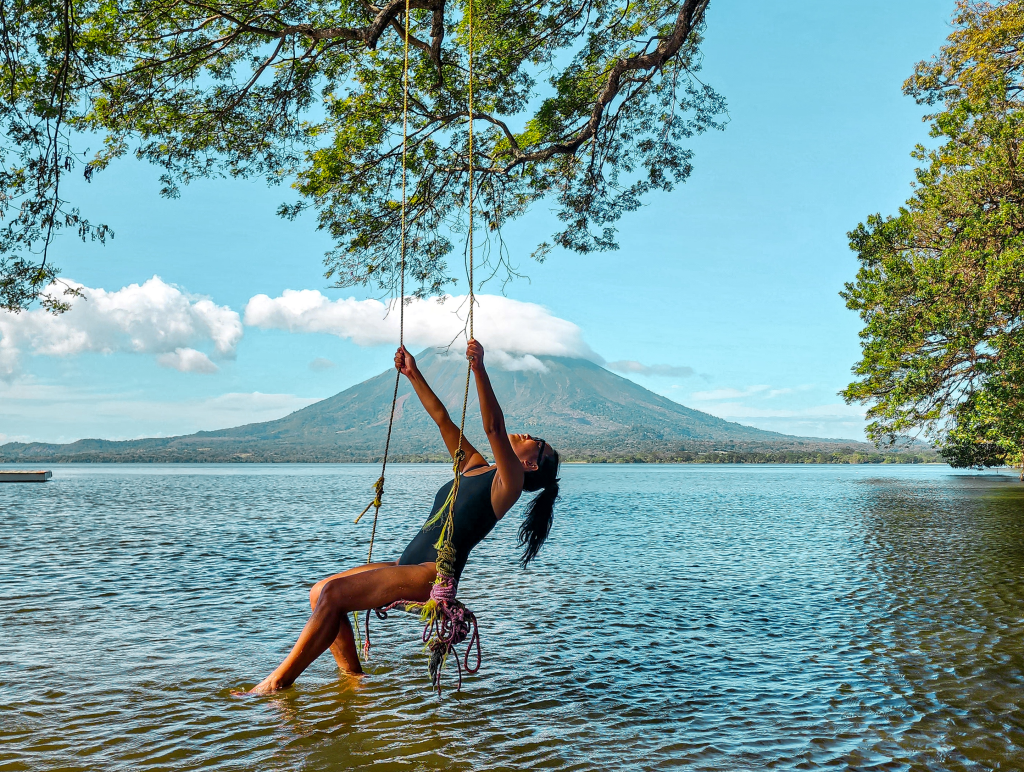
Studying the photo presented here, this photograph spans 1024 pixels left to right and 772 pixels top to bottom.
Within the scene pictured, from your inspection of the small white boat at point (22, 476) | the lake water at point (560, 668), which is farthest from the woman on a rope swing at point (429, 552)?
the small white boat at point (22, 476)

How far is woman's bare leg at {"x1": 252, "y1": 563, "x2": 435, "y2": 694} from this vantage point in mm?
4664

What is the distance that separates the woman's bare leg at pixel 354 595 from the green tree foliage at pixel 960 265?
17.0m

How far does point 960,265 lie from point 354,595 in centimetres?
2115

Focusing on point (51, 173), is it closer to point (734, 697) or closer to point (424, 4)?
point (424, 4)

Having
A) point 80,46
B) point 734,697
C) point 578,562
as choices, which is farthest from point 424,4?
point 578,562

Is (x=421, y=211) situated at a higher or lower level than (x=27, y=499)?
higher

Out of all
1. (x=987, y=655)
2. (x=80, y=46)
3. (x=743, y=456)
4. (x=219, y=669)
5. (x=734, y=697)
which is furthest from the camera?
(x=743, y=456)

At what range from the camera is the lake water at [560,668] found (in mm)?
4305

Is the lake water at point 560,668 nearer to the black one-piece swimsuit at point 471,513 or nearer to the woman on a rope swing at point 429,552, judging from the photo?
the woman on a rope swing at point 429,552

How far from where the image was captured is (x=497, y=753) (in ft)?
14.0

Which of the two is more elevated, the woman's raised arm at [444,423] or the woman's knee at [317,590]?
the woman's raised arm at [444,423]

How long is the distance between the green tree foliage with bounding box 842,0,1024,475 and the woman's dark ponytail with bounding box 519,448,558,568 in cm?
1593

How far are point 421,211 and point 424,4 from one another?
338cm

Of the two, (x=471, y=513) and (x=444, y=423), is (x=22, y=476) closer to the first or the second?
(x=444, y=423)
